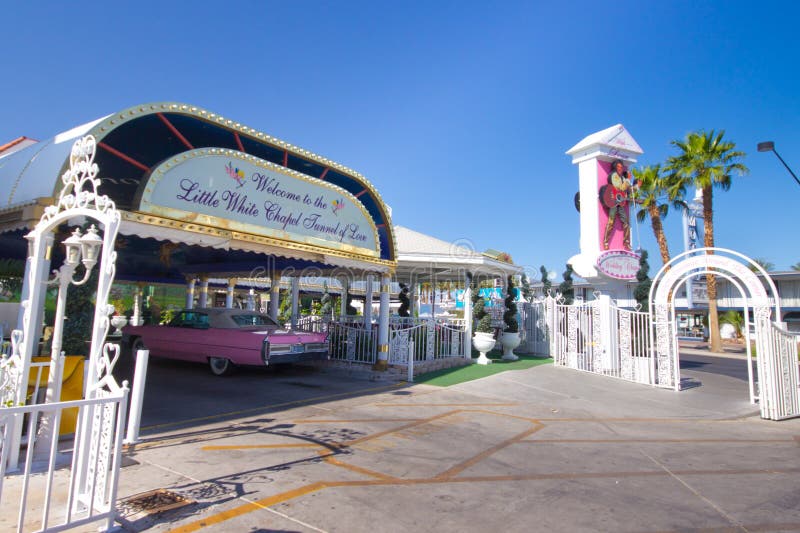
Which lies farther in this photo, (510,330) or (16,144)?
(510,330)

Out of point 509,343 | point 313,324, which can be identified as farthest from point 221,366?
point 509,343

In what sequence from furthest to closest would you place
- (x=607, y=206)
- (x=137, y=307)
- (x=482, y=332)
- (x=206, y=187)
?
(x=137, y=307) → (x=482, y=332) → (x=607, y=206) → (x=206, y=187)

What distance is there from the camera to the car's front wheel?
10.9 m

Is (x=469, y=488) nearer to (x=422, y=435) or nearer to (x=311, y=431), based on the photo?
(x=422, y=435)

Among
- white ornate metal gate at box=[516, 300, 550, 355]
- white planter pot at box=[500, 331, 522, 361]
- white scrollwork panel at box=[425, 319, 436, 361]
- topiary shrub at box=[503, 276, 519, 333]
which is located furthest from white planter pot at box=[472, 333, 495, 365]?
white ornate metal gate at box=[516, 300, 550, 355]

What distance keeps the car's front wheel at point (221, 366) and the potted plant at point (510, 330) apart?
8.66 m

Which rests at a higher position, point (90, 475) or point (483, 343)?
point (483, 343)

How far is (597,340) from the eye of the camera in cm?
1360

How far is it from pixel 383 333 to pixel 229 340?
379 cm

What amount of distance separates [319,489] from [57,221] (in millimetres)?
3759

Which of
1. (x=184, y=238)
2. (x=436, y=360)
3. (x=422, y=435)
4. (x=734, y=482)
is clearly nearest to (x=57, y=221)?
(x=184, y=238)

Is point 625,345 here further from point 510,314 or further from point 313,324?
point 313,324

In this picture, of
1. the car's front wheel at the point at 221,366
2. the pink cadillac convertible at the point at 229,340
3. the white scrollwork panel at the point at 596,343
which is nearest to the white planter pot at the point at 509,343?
the white scrollwork panel at the point at 596,343

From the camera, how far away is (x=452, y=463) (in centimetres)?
531
